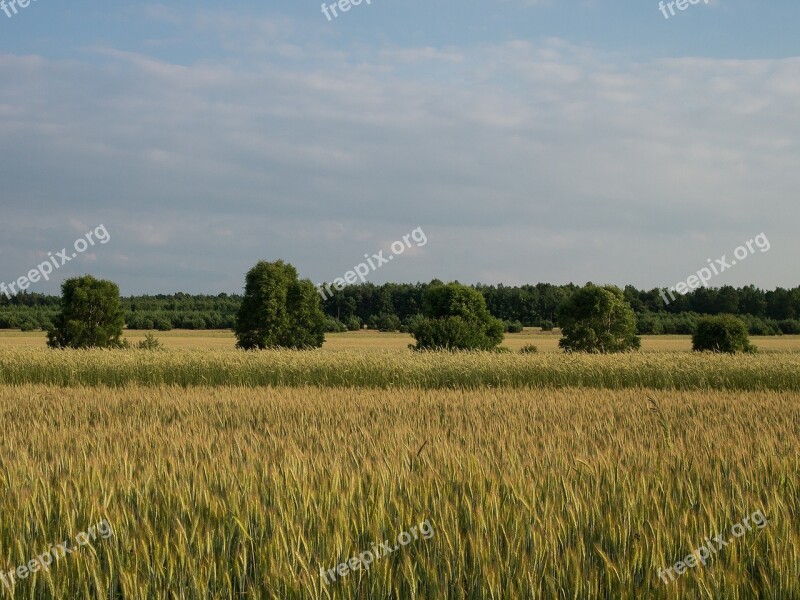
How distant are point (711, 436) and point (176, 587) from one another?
19.3ft

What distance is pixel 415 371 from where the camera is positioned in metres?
18.1

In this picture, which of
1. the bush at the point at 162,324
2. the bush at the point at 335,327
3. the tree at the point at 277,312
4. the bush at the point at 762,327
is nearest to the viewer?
the tree at the point at 277,312

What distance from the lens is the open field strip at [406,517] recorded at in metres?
3.37

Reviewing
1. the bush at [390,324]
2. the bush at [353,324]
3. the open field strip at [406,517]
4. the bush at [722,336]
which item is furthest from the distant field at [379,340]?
the open field strip at [406,517]

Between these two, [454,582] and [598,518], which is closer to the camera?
[454,582]

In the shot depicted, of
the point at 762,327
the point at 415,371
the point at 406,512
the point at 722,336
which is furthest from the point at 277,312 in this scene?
the point at 762,327

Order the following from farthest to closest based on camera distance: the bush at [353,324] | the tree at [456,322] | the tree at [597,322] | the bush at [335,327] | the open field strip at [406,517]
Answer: the bush at [353,324] → the bush at [335,327] → the tree at [597,322] → the tree at [456,322] → the open field strip at [406,517]

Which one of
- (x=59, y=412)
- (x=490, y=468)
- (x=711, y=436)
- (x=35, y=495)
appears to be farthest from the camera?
(x=59, y=412)

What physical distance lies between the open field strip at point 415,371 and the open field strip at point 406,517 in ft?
35.9

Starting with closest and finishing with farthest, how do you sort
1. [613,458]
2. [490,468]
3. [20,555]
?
[20,555], [490,468], [613,458]

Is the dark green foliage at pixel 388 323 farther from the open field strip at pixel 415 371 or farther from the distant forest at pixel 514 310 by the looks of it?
the open field strip at pixel 415 371

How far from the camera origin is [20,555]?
371 centimetres

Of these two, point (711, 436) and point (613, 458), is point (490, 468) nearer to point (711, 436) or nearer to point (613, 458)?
point (613, 458)

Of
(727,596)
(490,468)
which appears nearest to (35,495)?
(490,468)
